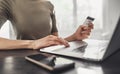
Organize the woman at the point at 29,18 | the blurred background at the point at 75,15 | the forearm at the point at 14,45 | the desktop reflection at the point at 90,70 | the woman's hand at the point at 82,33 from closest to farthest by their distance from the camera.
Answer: the desktop reflection at the point at 90,70, the forearm at the point at 14,45, the woman's hand at the point at 82,33, the woman at the point at 29,18, the blurred background at the point at 75,15

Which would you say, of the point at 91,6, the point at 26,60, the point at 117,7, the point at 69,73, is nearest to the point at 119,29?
the point at 117,7

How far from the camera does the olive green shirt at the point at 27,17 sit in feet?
4.60

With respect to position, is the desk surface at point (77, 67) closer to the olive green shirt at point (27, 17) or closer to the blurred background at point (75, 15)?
the olive green shirt at point (27, 17)

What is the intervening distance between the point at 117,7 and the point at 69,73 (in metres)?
0.28

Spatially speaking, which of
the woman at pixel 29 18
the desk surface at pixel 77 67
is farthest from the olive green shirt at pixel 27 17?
the desk surface at pixel 77 67

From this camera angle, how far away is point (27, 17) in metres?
1.43

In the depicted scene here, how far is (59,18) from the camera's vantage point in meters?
3.35

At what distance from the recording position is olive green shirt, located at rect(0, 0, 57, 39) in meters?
1.40

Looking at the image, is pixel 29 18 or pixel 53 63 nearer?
pixel 53 63

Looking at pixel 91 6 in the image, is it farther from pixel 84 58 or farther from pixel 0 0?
pixel 84 58

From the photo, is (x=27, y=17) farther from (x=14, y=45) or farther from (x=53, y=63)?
(x=53, y=63)

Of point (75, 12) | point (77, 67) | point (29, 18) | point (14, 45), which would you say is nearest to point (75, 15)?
point (75, 12)

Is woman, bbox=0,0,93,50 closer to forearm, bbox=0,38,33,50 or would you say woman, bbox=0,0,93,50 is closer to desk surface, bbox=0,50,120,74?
forearm, bbox=0,38,33,50

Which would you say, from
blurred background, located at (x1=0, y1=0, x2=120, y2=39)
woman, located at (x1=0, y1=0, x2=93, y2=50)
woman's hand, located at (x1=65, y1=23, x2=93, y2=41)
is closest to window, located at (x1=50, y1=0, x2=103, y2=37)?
blurred background, located at (x1=0, y1=0, x2=120, y2=39)
